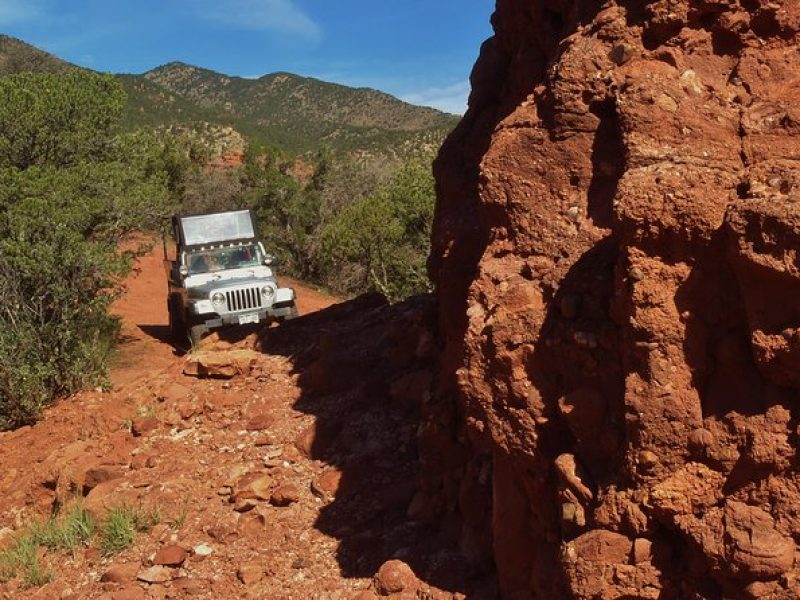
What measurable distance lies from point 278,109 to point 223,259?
7875 cm

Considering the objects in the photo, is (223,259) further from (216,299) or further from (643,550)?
(643,550)

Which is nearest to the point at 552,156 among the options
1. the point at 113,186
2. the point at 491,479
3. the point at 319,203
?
the point at 491,479

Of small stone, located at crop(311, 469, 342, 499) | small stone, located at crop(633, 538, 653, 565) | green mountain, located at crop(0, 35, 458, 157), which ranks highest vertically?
green mountain, located at crop(0, 35, 458, 157)

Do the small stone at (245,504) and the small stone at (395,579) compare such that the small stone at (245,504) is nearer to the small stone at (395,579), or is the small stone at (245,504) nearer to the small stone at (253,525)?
the small stone at (253,525)

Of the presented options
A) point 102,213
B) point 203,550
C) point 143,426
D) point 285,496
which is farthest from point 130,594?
point 102,213

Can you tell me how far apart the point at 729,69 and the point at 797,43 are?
0.33m

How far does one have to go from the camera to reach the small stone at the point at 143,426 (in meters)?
8.25

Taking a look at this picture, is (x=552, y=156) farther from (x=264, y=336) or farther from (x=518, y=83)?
(x=264, y=336)

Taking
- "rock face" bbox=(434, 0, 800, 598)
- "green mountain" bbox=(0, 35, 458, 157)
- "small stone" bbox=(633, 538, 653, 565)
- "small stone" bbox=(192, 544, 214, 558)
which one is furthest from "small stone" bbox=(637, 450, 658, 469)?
"green mountain" bbox=(0, 35, 458, 157)

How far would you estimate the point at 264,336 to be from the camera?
10.3m

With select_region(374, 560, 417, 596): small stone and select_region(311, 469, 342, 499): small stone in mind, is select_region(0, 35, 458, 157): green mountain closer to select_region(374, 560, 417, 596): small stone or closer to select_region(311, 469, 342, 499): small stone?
select_region(311, 469, 342, 499): small stone

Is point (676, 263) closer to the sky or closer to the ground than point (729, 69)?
closer to the ground

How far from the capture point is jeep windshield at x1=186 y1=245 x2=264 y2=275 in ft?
53.1

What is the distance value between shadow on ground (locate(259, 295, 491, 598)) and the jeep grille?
5074mm
